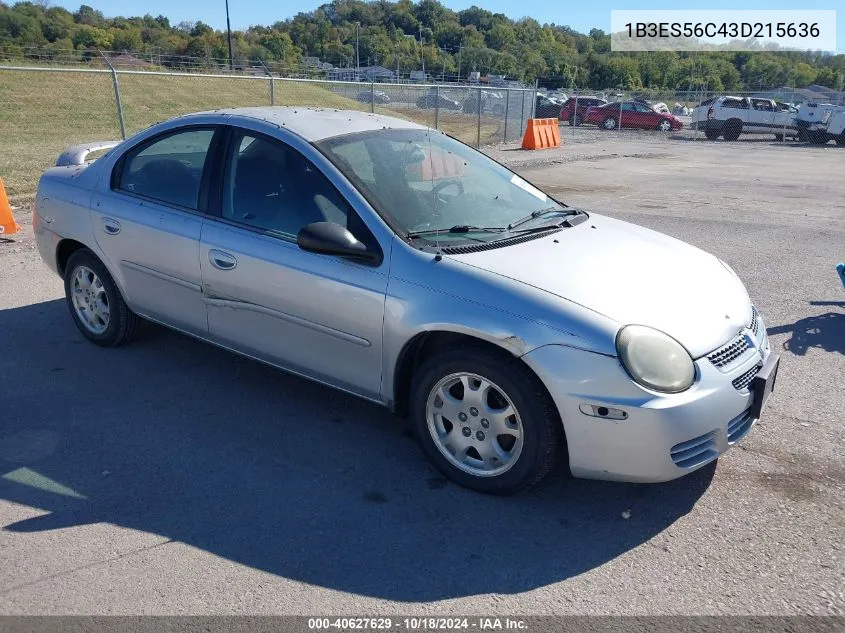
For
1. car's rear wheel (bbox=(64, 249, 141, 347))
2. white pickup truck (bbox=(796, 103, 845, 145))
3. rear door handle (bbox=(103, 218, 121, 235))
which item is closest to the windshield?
rear door handle (bbox=(103, 218, 121, 235))

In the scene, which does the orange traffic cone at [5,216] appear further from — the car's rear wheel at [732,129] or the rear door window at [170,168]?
the car's rear wheel at [732,129]

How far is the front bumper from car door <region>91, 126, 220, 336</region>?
227 cm

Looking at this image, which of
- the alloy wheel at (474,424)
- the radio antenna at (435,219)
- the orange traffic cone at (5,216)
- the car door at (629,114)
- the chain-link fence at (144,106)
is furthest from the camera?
the car door at (629,114)

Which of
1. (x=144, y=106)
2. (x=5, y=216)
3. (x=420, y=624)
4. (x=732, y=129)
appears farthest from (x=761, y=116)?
(x=420, y=624)

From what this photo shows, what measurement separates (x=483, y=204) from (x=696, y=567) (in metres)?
2.18

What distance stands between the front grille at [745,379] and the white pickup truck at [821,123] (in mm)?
27890

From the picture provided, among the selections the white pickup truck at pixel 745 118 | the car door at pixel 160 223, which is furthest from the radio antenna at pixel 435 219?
the white pickup truck at pixel 745 118

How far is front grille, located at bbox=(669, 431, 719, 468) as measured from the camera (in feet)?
10.1

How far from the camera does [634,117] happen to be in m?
32.3

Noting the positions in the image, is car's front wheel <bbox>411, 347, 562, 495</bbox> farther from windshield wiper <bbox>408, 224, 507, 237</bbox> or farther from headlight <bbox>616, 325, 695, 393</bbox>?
windshield wiper <bbox>408, 224, 507, 237</bbox>

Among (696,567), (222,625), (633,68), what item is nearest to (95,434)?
(222,625)

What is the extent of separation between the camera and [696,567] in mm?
2955

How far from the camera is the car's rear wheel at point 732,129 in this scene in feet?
94.8

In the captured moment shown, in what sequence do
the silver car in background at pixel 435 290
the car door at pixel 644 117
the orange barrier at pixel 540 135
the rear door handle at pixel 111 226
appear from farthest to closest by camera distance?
the car door at pixel 644 117 < the orange barrier at pixel 540 135 < the rear door handle at pixel 111 226 < the silver car in background at pixel 435 290
